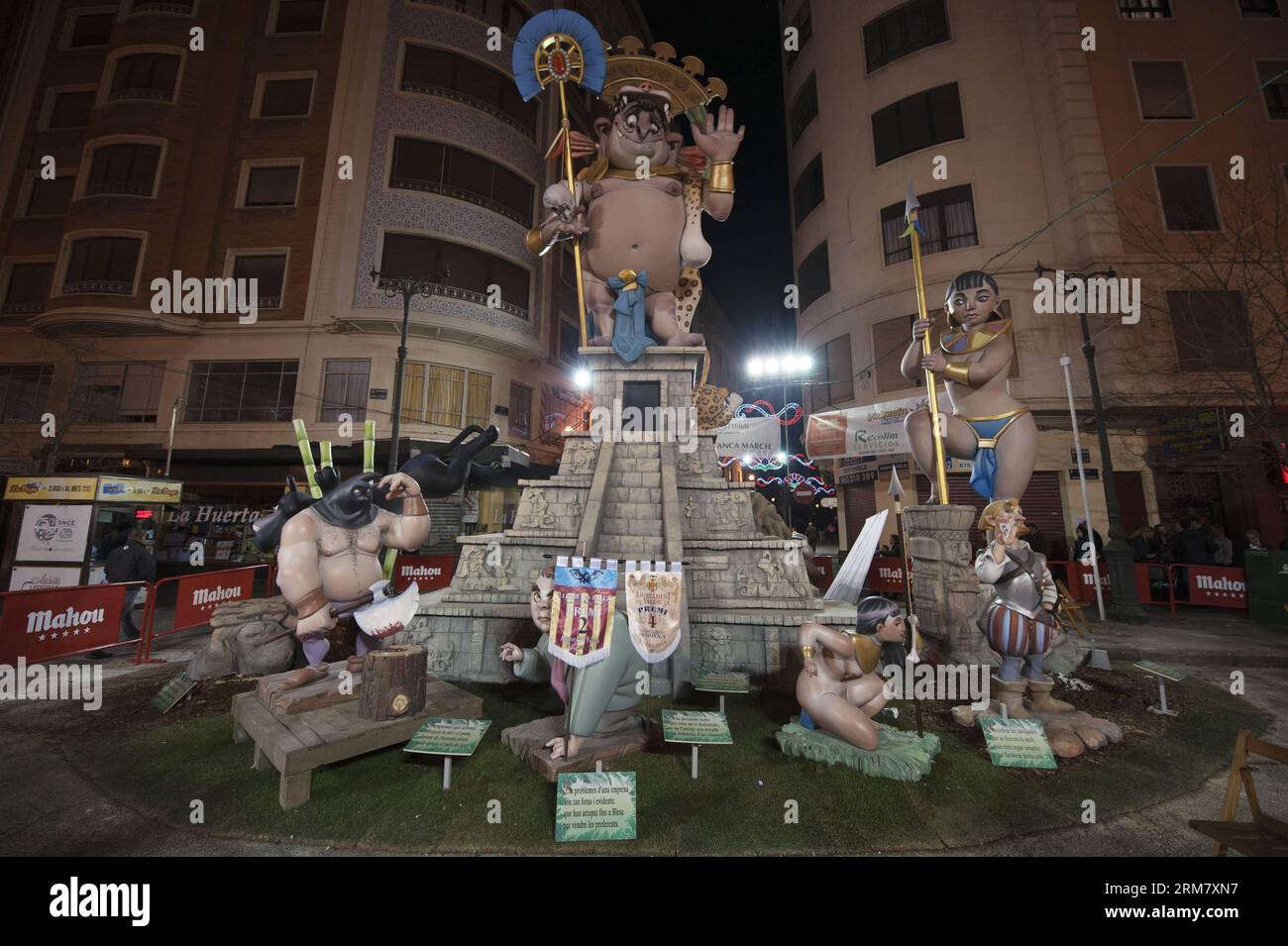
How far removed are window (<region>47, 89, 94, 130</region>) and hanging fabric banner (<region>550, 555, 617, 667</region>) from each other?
28937 mm

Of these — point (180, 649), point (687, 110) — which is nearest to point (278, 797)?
point (180, 649)

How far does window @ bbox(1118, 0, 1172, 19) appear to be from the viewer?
15.9 meters

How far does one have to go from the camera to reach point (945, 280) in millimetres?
15828

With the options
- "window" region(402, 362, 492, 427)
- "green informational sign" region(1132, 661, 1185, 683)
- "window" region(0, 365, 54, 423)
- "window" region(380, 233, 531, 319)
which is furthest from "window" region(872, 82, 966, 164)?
"window" region(0, 365, 54, 423)

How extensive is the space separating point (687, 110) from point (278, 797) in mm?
8899

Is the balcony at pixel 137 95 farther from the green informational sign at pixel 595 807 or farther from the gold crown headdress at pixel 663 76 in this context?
the green informational sign at pixel 595 807

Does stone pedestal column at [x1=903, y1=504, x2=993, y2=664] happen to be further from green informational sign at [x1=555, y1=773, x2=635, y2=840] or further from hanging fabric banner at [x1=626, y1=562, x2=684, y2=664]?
green informational sign at [x1=555, y1=773, x2=635, y2=840]

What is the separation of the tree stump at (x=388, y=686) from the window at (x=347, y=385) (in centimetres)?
1565

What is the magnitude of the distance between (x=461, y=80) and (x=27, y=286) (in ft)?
56.0

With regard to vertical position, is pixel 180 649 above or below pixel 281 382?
below

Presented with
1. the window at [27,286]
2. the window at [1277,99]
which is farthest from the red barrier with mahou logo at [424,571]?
the window at [1277,99]

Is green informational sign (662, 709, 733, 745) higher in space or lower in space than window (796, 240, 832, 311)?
lower

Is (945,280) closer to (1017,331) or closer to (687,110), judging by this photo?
(1017,331)

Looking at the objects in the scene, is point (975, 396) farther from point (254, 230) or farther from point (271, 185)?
point (271, 185)
